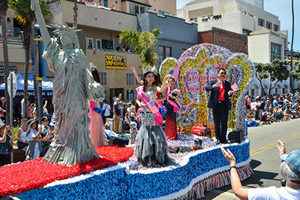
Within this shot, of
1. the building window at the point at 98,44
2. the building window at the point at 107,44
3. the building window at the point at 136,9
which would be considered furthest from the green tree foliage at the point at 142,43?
the building window at the point at 136,9

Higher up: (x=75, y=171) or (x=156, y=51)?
(x=156, y=51)

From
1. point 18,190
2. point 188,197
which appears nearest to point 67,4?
point 188,197

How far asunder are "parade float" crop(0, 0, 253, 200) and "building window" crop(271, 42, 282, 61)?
1905 inches

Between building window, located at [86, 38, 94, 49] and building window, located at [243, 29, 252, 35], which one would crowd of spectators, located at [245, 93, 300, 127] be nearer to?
building window, located at [86, 38, 94, 49]

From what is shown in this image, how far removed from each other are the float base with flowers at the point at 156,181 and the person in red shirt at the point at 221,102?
52 centimetres

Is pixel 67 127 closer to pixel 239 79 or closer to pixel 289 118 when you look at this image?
pixel 239 79

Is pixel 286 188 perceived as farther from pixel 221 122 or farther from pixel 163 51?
pixel 163 51

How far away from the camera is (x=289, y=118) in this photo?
28.5 meters

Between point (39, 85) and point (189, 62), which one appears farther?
point (39, 85)

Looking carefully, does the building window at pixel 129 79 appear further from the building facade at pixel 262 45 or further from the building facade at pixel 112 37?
the building facade at pixel 262 45

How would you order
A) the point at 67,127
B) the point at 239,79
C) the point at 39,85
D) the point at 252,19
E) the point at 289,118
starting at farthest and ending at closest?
the point at 252,19
the point at 289,118
the point at 39,85
the point at 239,79
the point at 67,127

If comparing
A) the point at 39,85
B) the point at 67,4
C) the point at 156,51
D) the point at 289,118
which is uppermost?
the point at 67,4

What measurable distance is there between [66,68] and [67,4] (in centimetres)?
2381

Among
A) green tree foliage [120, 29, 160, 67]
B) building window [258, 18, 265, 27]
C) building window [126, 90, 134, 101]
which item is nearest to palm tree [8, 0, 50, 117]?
green tree foliage [120, 29, 160, 67]
